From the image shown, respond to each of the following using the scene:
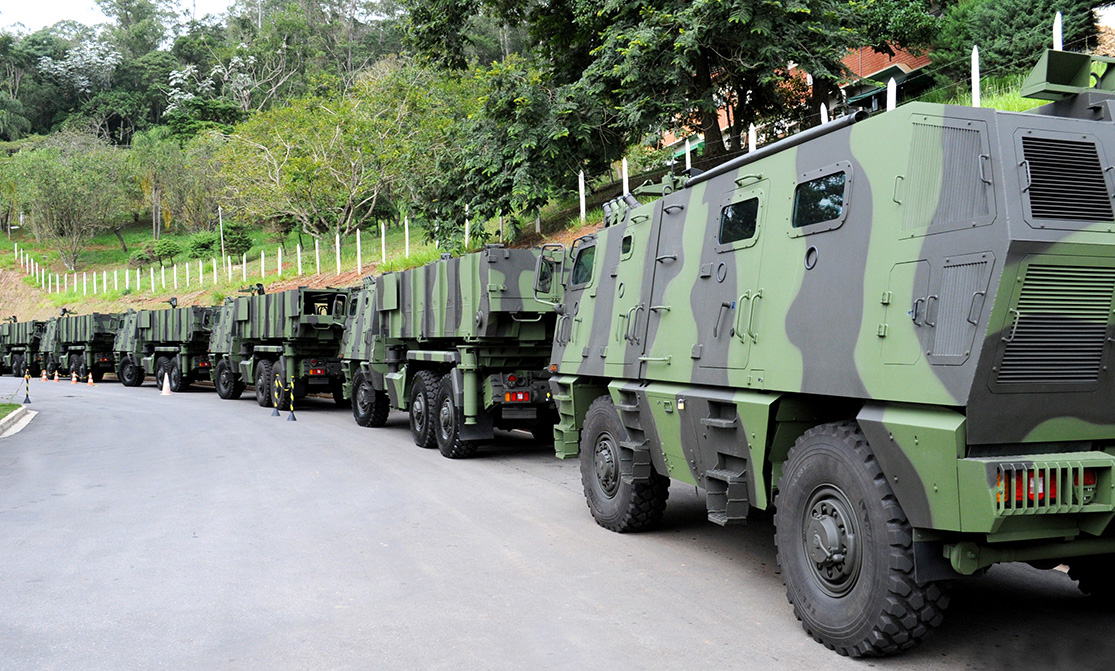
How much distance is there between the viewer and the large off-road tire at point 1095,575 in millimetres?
5027

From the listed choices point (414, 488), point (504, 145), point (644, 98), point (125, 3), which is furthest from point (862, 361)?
point (125, 3)

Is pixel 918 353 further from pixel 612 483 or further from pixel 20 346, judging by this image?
pixel 20 346

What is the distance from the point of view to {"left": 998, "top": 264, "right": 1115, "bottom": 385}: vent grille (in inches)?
153

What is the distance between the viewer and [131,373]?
2984cm

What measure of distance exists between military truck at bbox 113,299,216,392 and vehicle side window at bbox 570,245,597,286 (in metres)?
19.3

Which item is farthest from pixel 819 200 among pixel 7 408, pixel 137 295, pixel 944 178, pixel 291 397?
pixel 137 295

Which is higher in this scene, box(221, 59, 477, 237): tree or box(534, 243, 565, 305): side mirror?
box(221, 59, 477, 237): tree

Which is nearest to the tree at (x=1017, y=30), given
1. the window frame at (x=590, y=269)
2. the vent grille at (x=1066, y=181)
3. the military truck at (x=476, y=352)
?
the military truck at (x=476, y=352)

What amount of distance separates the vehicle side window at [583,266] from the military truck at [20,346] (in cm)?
3533

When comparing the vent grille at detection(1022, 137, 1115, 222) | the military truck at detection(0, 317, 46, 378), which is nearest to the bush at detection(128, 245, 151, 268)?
the military truck at detection(0, 317, 46, 378)

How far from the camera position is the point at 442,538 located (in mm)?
7254

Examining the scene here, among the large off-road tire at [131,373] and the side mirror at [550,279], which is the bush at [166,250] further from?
the side mirror at [550,279]

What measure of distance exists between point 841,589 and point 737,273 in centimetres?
204

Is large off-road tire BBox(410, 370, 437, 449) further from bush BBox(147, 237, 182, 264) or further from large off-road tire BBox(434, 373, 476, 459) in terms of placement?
bush BBox(147, 237, 182, 264)
